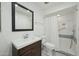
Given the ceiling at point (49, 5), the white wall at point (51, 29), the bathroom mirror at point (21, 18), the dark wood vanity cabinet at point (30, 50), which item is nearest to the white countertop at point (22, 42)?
the dark wood vanity cabinet at point (30, 50)

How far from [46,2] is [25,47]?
76cm

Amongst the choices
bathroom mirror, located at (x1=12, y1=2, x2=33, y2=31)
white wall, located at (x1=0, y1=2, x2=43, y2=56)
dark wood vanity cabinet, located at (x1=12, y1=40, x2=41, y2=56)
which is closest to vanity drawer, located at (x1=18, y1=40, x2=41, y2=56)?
dark wood vanity cabinet, located at (x1=12, y1=40, x2=41, y2=56)

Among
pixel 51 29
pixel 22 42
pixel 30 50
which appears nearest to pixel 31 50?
pixel 30 50

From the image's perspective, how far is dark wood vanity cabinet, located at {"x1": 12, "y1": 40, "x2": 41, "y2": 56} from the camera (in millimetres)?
827

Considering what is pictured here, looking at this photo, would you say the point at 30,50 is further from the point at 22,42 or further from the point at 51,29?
the point at 51,29

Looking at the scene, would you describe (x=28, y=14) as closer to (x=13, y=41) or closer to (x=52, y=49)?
(x=13, y=41)

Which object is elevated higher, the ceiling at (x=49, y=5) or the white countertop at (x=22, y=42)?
the ceiling at (x=49, y=5)

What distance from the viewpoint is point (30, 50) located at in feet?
3.19

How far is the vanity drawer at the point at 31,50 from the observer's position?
33.6 inches

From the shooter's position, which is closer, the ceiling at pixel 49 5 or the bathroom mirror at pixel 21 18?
the bathroom mirror at pixel 21 18

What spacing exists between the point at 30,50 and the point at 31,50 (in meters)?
0.02

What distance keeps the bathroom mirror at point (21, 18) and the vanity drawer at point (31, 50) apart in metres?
Result: 0.27

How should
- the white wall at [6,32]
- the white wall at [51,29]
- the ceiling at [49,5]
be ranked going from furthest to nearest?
1. the white wall at [51,29]
2. the ceiling at [49,5]
3. the white wall at [6,32]

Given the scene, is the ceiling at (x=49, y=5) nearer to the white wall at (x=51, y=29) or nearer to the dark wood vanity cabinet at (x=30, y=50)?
the white wall at (x=51, y=29)
